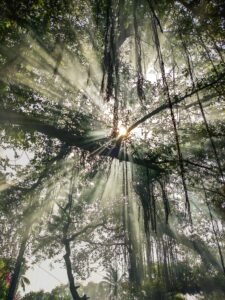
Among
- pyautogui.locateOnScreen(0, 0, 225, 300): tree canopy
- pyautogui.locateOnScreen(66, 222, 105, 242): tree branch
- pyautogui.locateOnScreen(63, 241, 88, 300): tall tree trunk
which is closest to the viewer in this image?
pyautogui.locateOnScreen(0, 0, 225, 300): tree canopy

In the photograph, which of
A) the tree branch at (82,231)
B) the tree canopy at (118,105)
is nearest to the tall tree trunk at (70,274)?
the tree branch at (82,231)

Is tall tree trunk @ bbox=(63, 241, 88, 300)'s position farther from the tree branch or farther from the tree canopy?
the tree canopy

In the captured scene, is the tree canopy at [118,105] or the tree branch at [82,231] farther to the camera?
the tree branch at [82,231]

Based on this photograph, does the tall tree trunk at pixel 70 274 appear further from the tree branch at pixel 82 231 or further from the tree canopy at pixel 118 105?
the tree canopy at pixel 118 105

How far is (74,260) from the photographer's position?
22.7 metres

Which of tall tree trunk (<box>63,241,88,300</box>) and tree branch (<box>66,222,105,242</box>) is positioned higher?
tree branch (<box>66,222,105,242</box>)

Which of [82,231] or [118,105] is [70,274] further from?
[118,105]

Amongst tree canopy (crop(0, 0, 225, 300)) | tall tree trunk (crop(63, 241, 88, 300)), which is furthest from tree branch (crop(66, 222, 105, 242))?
tree canopy (crop(0, 0, 225, 300))

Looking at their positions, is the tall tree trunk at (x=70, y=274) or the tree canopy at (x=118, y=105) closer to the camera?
the tree canopy at (x=118, y=105)

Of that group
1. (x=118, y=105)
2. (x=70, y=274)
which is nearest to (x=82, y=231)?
(x=70, y=274)

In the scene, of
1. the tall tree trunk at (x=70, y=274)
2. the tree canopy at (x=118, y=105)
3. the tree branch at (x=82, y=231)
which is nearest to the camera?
the tree canopy at (x=118, y=105)

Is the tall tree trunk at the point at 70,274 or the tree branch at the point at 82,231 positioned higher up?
the tree branch at the point at 82,231

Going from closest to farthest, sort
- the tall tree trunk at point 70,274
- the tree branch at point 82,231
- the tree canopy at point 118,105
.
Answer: the tree canopy at point 118,105, the tall tree trunk at point 70,274, the tree branch at point 82,231

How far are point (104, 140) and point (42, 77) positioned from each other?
2.55 metres
